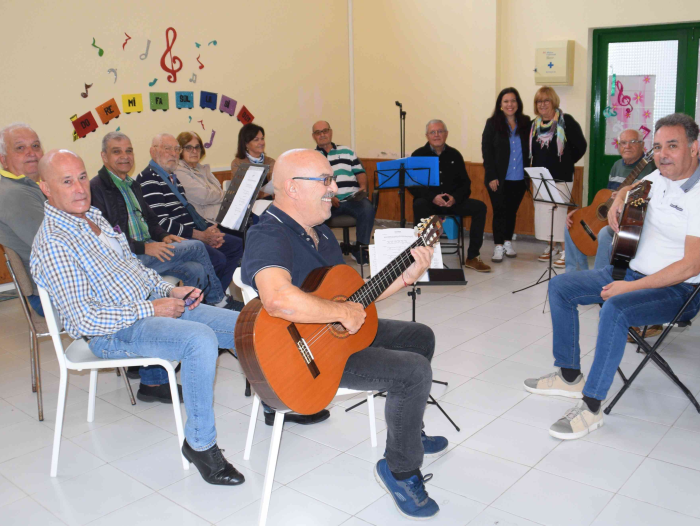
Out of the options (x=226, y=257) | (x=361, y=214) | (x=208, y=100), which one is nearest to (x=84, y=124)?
(x=208, y=100)

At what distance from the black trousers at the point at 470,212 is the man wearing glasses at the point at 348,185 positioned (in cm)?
46

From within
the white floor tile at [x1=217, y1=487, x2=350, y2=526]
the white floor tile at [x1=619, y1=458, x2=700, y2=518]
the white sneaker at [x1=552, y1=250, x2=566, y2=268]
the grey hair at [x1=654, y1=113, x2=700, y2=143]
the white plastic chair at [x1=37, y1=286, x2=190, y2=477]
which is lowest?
the white floor tile at [x1=217, y1=487, x2=350, y2=526]

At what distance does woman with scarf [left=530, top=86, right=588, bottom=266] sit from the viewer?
543cm

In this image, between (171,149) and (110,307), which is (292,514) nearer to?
(110,307)

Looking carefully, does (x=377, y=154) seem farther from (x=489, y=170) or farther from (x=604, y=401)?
(x=604, y=401)

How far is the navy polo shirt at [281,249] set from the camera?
202 centimetres

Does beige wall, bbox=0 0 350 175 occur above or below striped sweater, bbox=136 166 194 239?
above

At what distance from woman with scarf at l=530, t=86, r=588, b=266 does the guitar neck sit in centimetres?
350

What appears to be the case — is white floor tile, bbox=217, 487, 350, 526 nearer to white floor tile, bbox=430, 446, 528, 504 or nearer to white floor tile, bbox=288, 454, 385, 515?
white floor tile, bbox=288, 454, 385, 515

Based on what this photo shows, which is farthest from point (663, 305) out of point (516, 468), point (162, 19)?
point (162, 19)

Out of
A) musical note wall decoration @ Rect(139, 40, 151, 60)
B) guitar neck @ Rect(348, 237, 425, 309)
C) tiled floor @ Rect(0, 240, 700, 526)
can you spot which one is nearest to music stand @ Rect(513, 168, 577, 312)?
tiled floor @ Rect(0, 240, 700, 526)

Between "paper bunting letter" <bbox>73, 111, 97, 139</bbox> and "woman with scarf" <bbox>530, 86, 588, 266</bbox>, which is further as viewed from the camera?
"woman with scarf" <bbox>530, 86, 588, 266</bbox>

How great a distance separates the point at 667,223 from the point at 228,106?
4.60m

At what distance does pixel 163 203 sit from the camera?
4.20m
